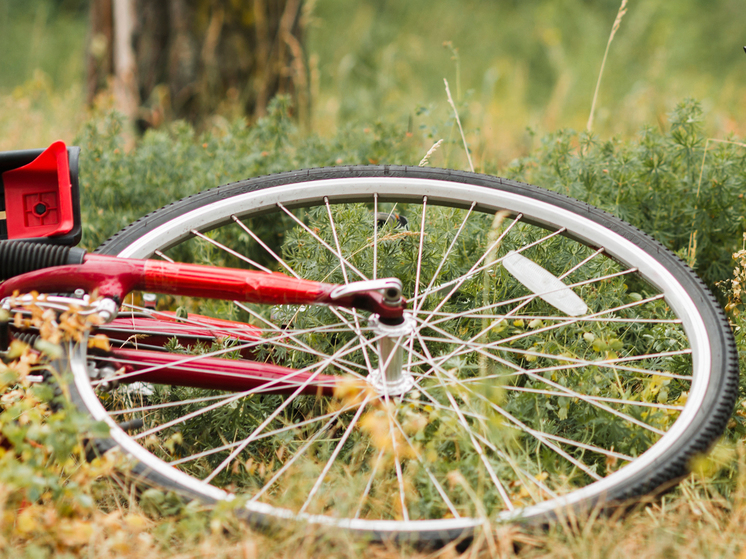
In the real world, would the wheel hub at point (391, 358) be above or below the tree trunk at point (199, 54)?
below

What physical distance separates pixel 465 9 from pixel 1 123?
5.99 meters

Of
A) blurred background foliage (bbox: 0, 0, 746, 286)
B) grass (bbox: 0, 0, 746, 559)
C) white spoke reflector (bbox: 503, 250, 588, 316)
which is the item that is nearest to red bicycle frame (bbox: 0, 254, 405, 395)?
grass (bbox: 0, 0, 746, 559)

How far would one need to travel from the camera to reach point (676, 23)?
7098mm

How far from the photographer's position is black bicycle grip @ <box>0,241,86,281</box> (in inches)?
55.1

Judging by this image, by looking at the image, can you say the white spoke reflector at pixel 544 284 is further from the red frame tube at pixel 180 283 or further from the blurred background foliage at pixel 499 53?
the blurred background foliage at pixel 499 53

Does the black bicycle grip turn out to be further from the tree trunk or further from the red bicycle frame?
the tree trunk

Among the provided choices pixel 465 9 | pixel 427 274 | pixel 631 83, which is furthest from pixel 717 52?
pixel 427 274

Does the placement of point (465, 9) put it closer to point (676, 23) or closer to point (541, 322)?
point (676, 23)

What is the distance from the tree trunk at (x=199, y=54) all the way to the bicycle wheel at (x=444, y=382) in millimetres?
2238

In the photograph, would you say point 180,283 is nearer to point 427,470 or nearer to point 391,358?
point 391,358

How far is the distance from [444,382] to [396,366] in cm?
14

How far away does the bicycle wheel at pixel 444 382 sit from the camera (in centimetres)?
126

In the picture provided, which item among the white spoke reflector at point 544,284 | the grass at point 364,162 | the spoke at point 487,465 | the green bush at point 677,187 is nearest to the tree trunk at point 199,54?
the grass at point 364,162

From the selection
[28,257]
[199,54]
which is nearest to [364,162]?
[28,257]
